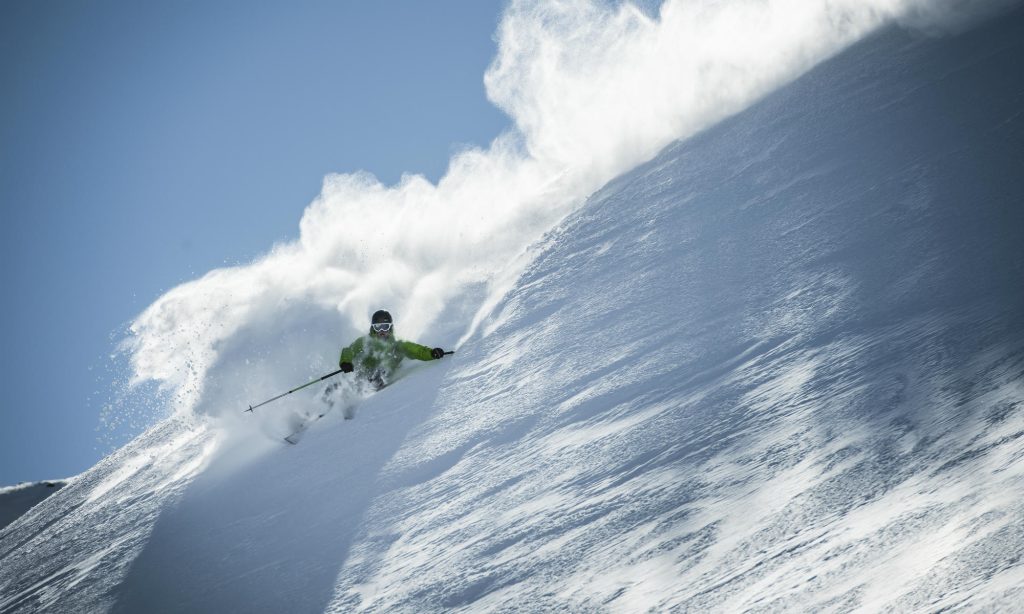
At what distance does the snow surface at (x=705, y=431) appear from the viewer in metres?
3.32

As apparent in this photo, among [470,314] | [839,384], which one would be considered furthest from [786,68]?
[839,384]

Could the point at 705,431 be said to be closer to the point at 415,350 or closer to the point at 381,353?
the point at 415,350

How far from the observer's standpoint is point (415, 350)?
947cm

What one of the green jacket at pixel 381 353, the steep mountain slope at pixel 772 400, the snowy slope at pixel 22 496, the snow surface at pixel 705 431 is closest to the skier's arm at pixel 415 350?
the green jacket at pixel 381 353

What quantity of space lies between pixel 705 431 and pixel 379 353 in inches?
245

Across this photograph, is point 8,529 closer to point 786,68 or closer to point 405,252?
point 405,252

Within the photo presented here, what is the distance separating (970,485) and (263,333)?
471 inches

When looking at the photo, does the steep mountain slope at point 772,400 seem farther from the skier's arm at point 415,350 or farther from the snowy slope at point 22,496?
the snowy slope at point 22,496

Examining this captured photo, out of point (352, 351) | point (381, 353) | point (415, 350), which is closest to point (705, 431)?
point (415, 350)

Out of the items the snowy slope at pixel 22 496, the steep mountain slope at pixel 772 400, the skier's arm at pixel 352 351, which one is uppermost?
the snowy slope at pixel 22 496

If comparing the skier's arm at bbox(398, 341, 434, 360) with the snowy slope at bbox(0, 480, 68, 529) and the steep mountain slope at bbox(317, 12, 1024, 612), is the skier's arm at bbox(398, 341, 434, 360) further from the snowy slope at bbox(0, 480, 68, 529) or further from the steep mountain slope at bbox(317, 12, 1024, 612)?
the snowy slope at bbox(0, 480, 68, 529)

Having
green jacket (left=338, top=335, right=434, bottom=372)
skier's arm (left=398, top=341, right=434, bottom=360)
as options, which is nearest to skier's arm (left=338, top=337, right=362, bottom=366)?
green jacket (left=338, top=335, right=434, bottom=372)

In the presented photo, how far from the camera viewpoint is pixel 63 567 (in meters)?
7.60

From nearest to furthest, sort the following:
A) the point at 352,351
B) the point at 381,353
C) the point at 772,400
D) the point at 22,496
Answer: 1. the point at 772,400
2. the point at 381,353
3. the point at 352,351
4. the point at 22,496
